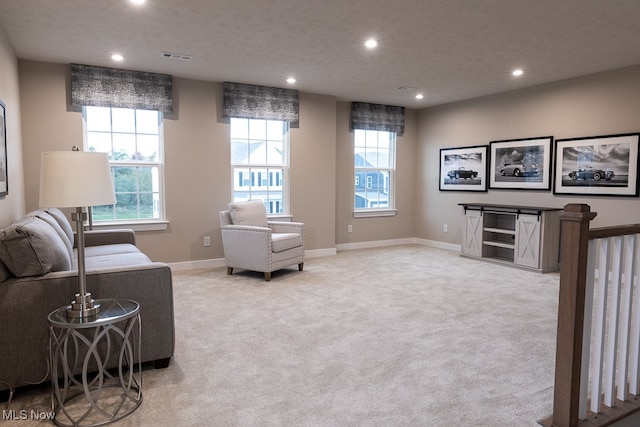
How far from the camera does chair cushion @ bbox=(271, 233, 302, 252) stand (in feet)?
15.5

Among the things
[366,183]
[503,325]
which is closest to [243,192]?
[366,183]

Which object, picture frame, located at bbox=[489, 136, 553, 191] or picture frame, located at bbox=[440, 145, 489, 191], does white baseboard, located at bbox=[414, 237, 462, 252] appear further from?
picture frame, located at bbox=[489, 136, 553, 191]

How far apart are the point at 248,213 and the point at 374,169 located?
2734 millimetres

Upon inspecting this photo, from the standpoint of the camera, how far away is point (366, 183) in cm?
703

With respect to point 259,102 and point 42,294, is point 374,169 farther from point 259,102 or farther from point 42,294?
point 42,294

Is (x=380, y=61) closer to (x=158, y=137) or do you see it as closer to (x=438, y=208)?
(x=158, y=137)

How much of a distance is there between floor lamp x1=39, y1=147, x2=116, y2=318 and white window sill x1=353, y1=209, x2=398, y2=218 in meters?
5.06

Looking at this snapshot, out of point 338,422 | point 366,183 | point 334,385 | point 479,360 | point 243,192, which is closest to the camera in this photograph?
point 338,422

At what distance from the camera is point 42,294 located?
2.16 meters

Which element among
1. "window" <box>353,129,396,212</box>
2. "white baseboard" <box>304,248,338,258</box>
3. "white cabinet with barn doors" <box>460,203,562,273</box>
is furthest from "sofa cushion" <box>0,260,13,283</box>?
"window" <box>353,129,396,212</box>

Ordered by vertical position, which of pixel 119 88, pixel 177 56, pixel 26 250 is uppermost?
pixel 177 56

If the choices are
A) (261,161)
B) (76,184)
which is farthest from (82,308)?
(261,161)

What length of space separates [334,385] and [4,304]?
1.72m

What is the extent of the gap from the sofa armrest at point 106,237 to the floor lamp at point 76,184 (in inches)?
85.1
